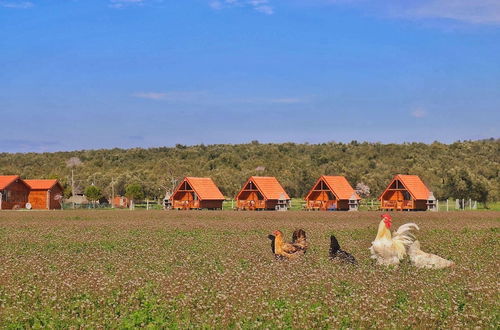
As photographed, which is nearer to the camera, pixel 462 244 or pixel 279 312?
pixel 279 312

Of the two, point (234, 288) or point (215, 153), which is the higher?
point (215, 153)

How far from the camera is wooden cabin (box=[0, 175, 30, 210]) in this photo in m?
87.6

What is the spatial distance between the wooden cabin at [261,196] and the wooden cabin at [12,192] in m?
26.7

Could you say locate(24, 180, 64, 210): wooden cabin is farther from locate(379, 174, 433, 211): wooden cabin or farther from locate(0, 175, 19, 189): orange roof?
locate(379, 174, 433, 211): wooden cabin

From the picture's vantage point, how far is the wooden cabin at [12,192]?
3450 inches

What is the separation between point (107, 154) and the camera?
192 m

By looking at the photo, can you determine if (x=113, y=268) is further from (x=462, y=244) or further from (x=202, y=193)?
(x=202, y=193)

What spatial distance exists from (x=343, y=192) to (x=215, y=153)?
335ft

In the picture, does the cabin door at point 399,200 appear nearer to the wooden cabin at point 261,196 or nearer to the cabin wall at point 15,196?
the wooden cabin at point 261,196

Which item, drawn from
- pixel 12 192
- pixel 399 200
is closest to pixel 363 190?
pixel 399 200

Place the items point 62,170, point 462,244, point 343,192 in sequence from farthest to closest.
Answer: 1. point 62,170
2. point 343,192
3. point 462,244

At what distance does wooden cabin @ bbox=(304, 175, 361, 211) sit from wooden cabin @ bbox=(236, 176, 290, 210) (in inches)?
132

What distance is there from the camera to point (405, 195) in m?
85.4

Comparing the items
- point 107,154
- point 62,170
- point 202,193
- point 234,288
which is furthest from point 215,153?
point 234,288
